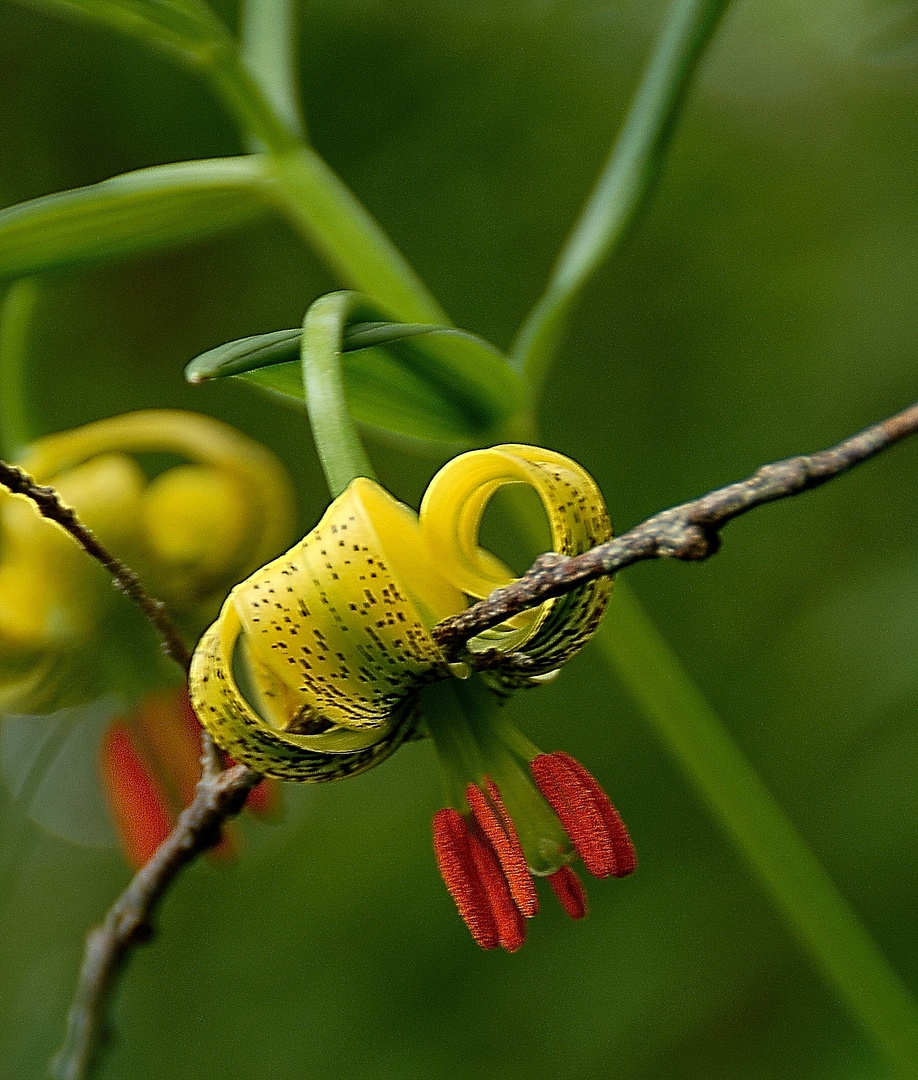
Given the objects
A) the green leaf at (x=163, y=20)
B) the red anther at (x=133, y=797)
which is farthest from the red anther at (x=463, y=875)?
the green leaf at (x=163, y=20)

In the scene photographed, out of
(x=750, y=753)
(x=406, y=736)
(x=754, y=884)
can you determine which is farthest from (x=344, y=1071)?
(x=406, y=736)

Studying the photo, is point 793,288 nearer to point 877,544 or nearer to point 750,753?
point 877,544

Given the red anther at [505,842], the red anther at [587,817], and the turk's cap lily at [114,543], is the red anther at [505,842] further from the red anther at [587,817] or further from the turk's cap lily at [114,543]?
the turk's cap lily at [114,543]

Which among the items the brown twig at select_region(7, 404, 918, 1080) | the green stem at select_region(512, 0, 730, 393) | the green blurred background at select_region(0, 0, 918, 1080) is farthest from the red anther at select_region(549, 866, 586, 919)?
the green blurred background at select_region(0, 0, 918, 1080)

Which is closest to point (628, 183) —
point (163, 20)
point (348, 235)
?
point (348, 235)

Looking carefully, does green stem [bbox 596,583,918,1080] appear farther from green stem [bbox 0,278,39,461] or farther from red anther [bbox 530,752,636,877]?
green stem [bbox 0,278,39,461]

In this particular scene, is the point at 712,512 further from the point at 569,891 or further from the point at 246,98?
the point at 246,98
